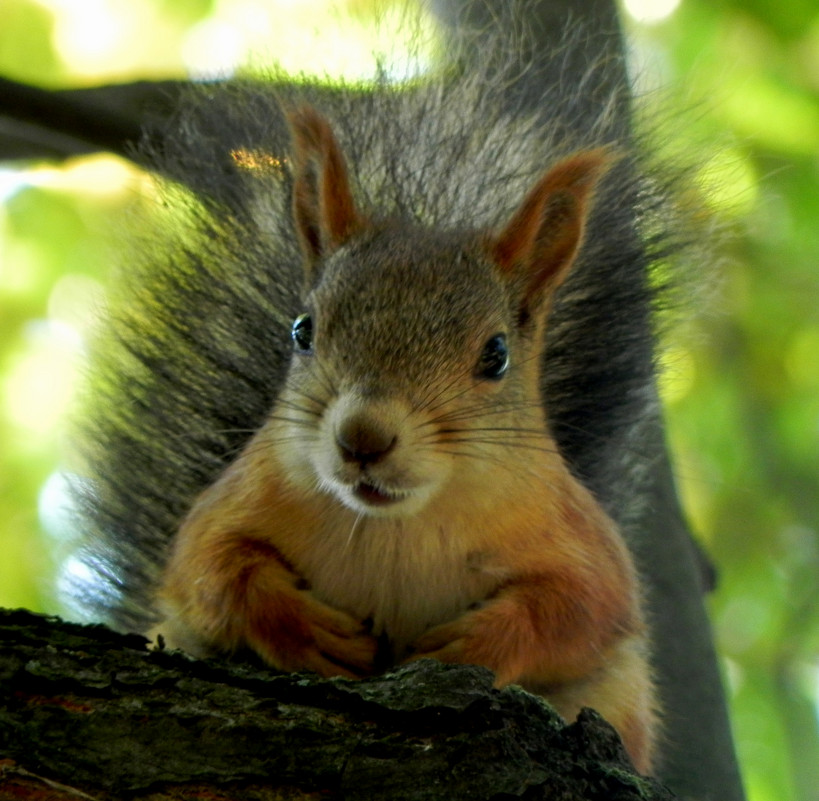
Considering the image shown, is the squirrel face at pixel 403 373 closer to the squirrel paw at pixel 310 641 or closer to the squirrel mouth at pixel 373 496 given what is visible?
the squirrel mouth at pixel 373 496

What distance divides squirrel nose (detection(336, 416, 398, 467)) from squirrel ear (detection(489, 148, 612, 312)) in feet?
2.34

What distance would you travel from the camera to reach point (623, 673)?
2551mm

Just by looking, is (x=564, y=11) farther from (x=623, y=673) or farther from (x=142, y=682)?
(x=142, y=682)

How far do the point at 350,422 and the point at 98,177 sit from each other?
265 cm

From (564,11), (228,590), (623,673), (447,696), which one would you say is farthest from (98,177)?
(447,696)

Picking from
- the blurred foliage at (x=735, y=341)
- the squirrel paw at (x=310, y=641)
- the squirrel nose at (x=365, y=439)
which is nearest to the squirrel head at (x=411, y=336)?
the squirrel nose at (x=365, y=439)

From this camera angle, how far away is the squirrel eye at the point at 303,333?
2398 mm

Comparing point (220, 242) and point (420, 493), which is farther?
point (220, 242)

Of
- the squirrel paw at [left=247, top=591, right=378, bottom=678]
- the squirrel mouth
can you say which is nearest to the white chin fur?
the squirrel mouth

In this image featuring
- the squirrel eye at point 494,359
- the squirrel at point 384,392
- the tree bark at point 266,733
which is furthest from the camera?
the squirrel eye at point 494,359

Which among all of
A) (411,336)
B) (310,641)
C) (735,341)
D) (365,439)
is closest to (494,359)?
(411,336)

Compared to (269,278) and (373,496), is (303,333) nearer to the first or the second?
(373,496)

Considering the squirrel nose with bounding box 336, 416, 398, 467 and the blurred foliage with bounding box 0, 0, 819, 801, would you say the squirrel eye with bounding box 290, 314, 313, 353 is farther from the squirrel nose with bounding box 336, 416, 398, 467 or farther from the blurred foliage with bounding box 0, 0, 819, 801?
the blurred foliage with bounding box 0, 0, 819, 801

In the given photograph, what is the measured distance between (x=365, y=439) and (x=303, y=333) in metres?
0.50
